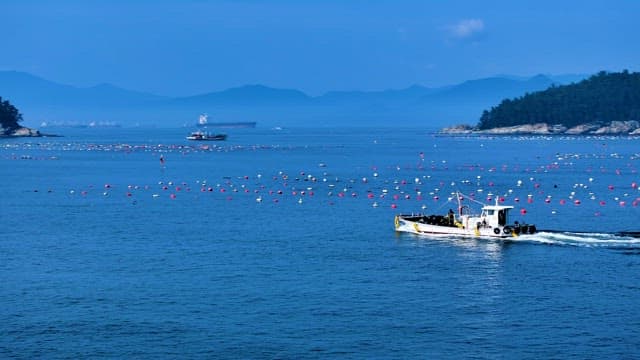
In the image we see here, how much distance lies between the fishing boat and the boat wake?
993 mm

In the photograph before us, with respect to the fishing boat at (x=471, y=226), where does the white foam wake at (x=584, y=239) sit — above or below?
below

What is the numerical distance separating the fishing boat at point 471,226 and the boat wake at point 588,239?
0.99 meters

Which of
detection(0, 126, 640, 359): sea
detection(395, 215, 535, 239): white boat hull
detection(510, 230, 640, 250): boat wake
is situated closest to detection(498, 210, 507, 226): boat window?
detection(395, 215, 535, 239): white boat hull

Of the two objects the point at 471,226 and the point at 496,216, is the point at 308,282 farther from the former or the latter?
the point at 496,216

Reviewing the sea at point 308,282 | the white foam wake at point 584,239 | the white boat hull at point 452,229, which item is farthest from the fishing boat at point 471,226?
the sea at point 308,282

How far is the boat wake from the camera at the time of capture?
90312 mm

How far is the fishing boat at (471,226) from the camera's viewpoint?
3686 inches

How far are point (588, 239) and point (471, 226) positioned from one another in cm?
951

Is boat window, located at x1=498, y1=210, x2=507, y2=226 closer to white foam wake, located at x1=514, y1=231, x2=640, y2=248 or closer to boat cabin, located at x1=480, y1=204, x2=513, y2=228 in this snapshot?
boat cabin, located at x1=480, y1=204, x2=513, y2=228

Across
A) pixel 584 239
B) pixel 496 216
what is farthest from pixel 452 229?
pixel 584 239

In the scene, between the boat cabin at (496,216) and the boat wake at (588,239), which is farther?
the boat cabin at (496,216)

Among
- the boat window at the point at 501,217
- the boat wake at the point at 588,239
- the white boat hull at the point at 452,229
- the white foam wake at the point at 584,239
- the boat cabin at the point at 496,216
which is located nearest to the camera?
the boat wake at the point at 588,239

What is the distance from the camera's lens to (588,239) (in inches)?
3652

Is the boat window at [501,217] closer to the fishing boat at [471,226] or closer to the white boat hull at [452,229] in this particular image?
the fishing boat at [471,226]
